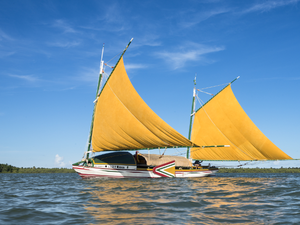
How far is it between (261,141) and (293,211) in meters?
32.7

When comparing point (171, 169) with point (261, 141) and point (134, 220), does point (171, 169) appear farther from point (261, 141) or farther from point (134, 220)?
point (134, 220)

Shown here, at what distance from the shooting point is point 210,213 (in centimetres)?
1016

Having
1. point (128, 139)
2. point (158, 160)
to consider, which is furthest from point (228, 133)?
point (128, 139)

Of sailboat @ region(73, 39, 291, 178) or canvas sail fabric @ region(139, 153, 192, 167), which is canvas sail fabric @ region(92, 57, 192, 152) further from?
canvas sail fabric @ region(139, 153, 192, 167)

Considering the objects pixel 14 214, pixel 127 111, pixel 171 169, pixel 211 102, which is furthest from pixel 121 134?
pixel 14 214

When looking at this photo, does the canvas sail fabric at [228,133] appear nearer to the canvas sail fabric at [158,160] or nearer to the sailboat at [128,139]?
the sailboat at [128,139]

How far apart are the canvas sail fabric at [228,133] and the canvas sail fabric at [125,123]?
11605mm

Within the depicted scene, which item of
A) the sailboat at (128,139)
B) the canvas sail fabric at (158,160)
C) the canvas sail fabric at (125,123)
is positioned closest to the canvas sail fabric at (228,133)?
the sailboat at (128,139)

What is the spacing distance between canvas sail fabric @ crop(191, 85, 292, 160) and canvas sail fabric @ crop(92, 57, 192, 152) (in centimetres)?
Answer: 1160

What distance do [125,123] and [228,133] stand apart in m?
20.1

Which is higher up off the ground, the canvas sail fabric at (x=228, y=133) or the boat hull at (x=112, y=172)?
the canvas sail fabric at (x=228, y=133)

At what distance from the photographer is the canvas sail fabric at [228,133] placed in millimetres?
41688

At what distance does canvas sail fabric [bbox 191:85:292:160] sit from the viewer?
1641 inches

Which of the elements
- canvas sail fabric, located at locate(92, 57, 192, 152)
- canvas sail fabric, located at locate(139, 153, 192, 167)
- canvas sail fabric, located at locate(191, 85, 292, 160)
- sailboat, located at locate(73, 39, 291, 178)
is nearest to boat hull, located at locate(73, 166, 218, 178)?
sailboat, located at locate(73, 39, 291, 178)
